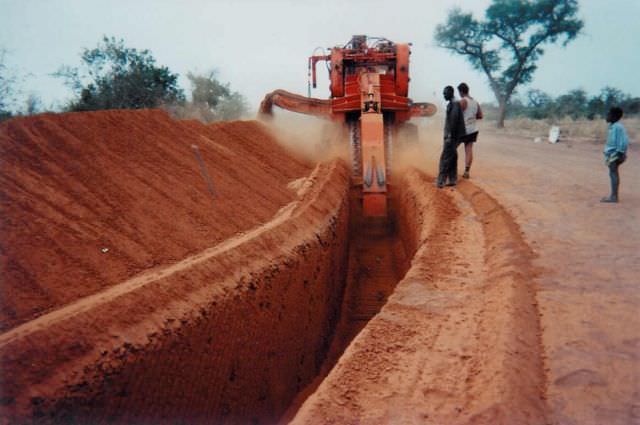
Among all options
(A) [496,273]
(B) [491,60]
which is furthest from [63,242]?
(B) [491,60]

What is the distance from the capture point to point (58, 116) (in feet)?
18.7

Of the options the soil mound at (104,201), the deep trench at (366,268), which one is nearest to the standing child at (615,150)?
the deep trench at (366,268)

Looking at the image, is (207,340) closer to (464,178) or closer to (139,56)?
(464,178)

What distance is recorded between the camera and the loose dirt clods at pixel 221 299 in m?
2.73

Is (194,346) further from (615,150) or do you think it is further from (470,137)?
(470,137)

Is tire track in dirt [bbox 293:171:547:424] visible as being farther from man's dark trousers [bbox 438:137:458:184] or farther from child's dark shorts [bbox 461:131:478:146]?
child's dark shorts [bbox 461:131:478:146]

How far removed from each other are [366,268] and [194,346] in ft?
14.8

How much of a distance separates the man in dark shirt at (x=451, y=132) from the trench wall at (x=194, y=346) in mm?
2913

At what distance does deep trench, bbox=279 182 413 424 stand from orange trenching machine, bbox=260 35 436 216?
42 centimetres

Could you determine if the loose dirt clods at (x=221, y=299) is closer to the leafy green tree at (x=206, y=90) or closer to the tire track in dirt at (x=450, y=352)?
the tire track in dirt at (x=450, y=352)

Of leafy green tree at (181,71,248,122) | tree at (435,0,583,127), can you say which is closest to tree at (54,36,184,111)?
leafy green tree at (181,71,248,122)

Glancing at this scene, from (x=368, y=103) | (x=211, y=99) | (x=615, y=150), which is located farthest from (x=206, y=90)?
(x=615, y=150)

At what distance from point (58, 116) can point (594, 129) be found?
1730cm

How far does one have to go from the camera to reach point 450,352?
3.00 meters
